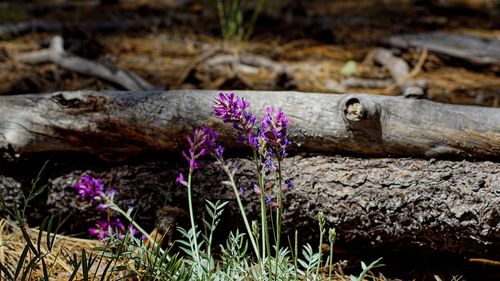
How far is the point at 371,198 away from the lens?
230 cm

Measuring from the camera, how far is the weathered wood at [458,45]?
4.72 meters

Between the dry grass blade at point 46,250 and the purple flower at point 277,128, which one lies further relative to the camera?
the dry grass blade at point 46,250

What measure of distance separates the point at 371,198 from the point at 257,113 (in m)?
0.63

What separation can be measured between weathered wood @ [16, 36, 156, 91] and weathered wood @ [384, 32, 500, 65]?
8.16 ft

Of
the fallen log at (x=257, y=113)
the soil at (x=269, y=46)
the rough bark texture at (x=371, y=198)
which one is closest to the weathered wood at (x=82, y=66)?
the soil at (x=269, y=46)

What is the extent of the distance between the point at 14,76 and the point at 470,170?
11.7ft

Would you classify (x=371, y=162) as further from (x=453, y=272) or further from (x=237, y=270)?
(x=237, y=270)

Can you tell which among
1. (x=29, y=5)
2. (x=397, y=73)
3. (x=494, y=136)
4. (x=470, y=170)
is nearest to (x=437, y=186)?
(x=470, y=170)

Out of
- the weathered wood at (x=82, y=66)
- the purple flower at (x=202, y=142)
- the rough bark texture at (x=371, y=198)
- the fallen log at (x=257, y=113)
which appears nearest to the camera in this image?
the purple flower at (x=202, y=142)

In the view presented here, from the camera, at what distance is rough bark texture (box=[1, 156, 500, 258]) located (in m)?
2.19

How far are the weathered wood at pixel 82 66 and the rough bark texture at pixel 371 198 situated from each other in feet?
5.04

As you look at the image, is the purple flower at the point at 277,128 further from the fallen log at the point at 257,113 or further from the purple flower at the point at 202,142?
the fallen log at the point at 257,113

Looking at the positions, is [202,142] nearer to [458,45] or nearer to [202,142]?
[202,142]

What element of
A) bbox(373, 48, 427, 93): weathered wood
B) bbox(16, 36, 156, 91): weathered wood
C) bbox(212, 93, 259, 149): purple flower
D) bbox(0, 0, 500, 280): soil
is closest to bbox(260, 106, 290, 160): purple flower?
bbox(212, 93, 259, 149): purple flower
